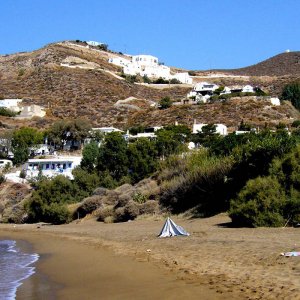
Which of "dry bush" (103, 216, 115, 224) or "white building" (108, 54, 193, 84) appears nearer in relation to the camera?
"dry bush" (103, 216, 115, 224)

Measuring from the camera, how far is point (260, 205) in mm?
20094

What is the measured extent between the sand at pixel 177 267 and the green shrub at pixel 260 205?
73 cm

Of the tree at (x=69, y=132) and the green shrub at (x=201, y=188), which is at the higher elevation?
the tree at (x=69, y=132)

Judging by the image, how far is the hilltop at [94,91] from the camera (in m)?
83.8

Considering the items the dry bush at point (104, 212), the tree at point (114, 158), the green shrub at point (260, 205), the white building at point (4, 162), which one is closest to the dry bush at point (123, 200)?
the dry bush at point (104, 212)

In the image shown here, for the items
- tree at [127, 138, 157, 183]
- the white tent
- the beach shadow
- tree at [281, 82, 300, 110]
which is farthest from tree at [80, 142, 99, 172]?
tree at [281, 82, 300, 110]

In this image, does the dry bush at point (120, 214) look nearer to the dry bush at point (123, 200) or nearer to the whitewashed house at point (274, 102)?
the dry bush at point (123, 200)

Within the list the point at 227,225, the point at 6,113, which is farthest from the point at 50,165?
the point at 227,225

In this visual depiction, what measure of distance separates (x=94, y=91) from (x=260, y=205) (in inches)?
3488

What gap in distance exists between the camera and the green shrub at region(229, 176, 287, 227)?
1988 cm

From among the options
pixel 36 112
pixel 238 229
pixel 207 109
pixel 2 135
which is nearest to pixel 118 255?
pixel 238 229

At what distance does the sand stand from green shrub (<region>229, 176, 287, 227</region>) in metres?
0.73

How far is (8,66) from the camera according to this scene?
434ft

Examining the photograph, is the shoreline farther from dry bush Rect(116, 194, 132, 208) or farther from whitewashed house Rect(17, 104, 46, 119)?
whitewashed house Rect(17, 104, 46, 119)
